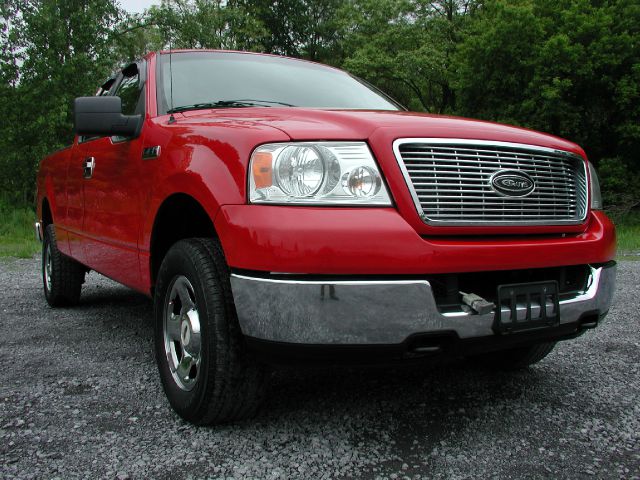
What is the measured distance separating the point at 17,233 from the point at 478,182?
1287 centimetres

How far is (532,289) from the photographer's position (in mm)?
2195

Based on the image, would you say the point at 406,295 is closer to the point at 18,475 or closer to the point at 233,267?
the point at 233,267

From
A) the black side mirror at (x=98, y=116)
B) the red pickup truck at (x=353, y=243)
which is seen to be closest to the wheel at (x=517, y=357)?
the red pickup truck at (x=353, y=243)

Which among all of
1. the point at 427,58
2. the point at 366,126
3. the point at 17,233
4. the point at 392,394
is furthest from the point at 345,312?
the point at 427,58

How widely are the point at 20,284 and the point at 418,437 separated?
18.2 feet

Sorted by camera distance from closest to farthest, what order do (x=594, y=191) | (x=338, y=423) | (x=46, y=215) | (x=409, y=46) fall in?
(x=338, y=423) → (x=594, y=191) → (x=46, y=215) → (x=409, y=46)

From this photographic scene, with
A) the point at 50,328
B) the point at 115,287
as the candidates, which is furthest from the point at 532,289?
the point at 115,287

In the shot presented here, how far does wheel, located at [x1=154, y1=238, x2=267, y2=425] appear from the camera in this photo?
224 cm

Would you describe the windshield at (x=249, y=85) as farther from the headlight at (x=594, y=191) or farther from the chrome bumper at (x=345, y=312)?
the chrome bumper at (x=345, y=312)

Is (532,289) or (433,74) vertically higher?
(433,74)

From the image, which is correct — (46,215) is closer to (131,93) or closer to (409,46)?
(131,93)

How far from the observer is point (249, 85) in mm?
3303

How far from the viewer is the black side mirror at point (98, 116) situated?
296 centimetres

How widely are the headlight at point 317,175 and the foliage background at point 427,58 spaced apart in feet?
47.3
